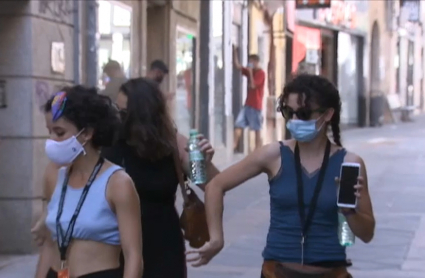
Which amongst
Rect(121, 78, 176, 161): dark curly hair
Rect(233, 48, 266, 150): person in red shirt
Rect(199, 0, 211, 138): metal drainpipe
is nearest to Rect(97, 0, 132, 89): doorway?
Rect(199, 0, 211, 138): metal drainpipe

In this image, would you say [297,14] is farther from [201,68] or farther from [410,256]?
[410,256]

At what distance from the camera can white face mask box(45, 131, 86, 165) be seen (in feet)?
13.5

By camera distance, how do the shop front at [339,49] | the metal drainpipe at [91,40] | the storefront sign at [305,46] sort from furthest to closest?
the shop front at [339,49] < the storefront sign at [305,46] < the metal drainpipe at [91,40]

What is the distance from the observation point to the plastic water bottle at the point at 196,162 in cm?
487

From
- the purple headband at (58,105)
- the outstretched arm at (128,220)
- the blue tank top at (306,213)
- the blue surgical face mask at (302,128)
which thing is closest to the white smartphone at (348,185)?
the blue tank top at (306,213)

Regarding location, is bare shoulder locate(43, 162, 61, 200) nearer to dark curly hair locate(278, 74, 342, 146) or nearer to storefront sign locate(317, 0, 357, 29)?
dark curly hair locate(278, 74, 342, 146)

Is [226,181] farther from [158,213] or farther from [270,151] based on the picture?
[158,213]

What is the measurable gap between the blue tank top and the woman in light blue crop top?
0.59 metres

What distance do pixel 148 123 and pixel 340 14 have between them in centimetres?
2659

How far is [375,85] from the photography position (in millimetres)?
37438

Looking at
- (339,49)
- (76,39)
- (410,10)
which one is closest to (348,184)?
(76,39)

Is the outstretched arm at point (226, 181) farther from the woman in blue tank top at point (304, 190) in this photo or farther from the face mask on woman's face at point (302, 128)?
the face mask on woman's face at point (302, 128)

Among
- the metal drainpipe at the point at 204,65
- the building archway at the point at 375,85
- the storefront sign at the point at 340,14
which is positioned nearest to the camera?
the metal drainpipe at the point at 204,65

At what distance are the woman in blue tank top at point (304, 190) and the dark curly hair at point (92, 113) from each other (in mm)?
521
